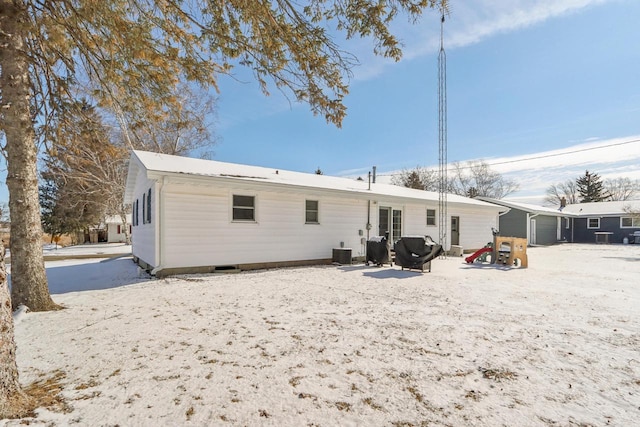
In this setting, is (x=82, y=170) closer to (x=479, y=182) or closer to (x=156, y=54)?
(x=156, y=54)

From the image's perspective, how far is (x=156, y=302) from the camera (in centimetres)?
564

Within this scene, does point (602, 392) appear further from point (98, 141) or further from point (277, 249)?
point (277, 249)

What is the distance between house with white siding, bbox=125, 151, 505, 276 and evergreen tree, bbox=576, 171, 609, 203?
1797 inches

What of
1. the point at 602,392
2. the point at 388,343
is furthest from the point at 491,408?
the point at 388,343

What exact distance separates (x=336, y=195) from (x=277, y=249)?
111 inches

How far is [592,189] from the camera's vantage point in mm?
44781

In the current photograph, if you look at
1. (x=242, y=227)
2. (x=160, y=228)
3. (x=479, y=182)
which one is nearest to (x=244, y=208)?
(x=242, y=227)

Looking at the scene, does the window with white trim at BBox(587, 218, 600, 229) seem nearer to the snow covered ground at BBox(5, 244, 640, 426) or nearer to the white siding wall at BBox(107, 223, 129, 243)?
the snow covered ground at BBox(5, 244, 640, 426)

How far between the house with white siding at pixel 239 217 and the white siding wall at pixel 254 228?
2 centimetres

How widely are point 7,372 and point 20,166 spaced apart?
3703 millimetres

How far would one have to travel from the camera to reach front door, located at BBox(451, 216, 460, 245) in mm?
16141

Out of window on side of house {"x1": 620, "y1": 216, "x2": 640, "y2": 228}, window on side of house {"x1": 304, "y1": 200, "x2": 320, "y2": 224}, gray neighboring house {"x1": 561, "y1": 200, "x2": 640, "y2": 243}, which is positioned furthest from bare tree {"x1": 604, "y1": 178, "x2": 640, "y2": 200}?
window on side of house {"x1": 304, "y1": 200, "x2": 320, "y2": 224}

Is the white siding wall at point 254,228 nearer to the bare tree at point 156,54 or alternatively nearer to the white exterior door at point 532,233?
the bare tree at point 156,54

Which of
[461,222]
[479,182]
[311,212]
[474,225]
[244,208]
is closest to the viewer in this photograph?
[244,208]
